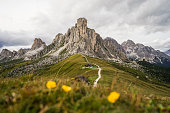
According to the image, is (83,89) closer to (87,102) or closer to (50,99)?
(87,102)

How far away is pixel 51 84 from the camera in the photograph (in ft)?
10.4

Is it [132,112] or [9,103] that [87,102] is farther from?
[9,103]

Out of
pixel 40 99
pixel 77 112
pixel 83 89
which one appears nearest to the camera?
pixel 77 112

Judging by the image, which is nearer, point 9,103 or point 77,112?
point 77,112

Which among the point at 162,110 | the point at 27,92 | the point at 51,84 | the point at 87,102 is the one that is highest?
the point at 51,84

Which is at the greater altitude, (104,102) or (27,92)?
(27,92)

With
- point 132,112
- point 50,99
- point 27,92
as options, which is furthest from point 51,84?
point 132,112

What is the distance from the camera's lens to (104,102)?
3.18 meters

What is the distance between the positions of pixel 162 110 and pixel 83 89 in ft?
9.22

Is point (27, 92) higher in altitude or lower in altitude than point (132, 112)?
higher

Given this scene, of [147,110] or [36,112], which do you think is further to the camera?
[147,110]

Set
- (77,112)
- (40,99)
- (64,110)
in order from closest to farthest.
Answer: (77,112) → (64,110) → (40,99)

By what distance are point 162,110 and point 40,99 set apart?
362 centimetres

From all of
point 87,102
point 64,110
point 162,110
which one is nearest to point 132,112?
point 162,110
